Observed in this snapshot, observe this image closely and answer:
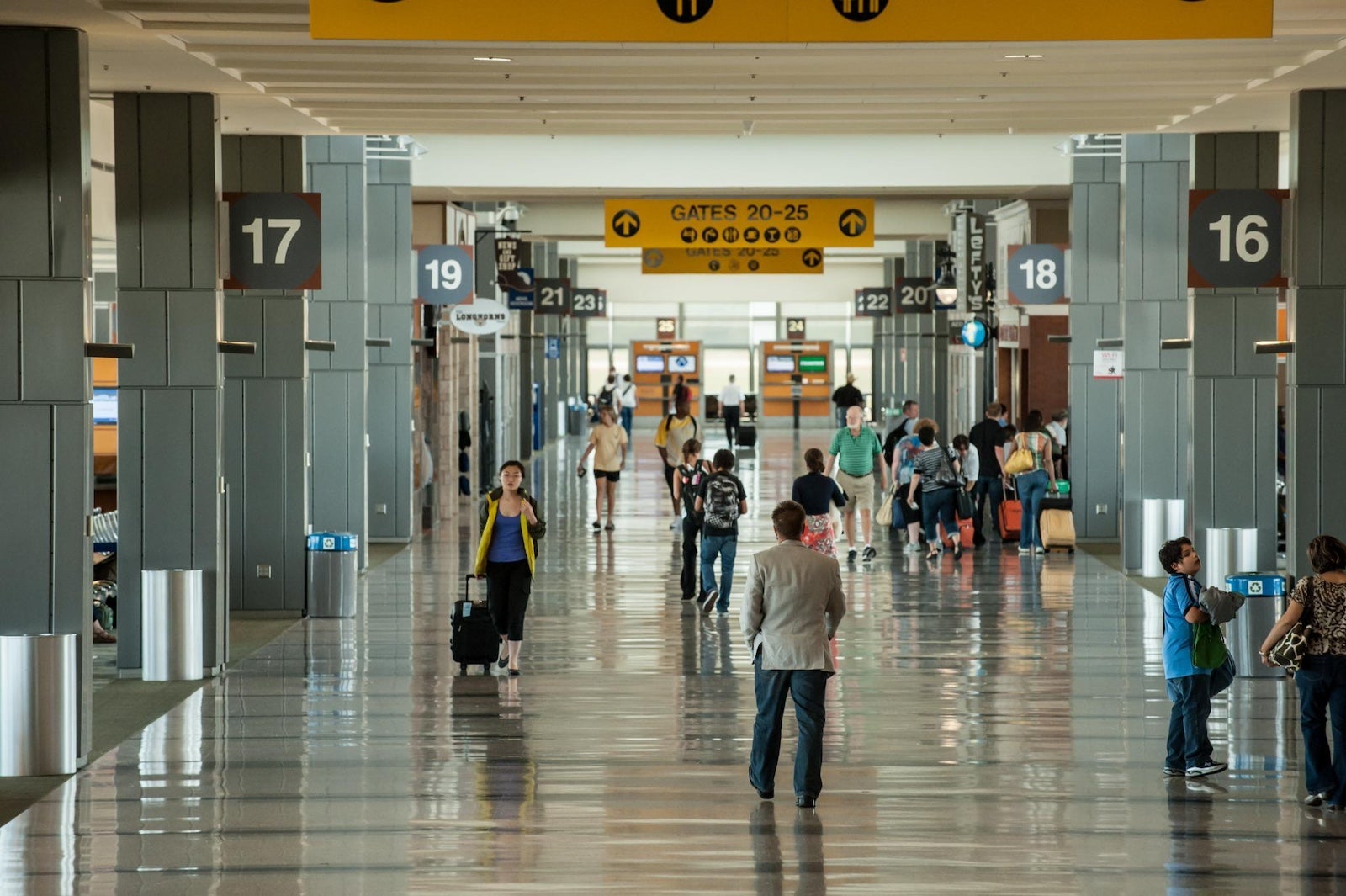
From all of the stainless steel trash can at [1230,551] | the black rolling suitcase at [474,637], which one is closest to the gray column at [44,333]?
the black rolling suitcase at [474,637]

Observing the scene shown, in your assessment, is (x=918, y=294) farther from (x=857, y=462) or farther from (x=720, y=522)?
(x=720, y=522)

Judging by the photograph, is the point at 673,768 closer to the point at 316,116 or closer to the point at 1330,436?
the point at 1330,436

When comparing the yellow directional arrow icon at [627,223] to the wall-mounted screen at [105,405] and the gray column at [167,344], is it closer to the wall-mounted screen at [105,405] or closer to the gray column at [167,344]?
the wall-mounted screen at [105,405]

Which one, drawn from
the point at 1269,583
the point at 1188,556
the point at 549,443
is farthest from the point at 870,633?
the point at 549,443

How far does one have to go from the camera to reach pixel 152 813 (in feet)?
26.9

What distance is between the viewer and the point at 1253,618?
38.7 feet

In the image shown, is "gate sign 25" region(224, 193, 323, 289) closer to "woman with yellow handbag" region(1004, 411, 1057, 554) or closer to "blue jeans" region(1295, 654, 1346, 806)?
"blue jeans" region(1295, 654, 1346, 806)

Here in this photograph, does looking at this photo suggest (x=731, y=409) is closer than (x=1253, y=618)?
No

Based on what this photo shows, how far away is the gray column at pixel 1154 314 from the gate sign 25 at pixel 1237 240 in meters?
5.66

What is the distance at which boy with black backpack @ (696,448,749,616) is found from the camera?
14305 mm

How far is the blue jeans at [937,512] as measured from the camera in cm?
1842

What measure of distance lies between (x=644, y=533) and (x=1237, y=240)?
1064cm

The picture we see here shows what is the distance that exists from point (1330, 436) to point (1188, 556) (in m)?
3.68

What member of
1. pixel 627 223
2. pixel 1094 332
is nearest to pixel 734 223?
pixel 627 223
